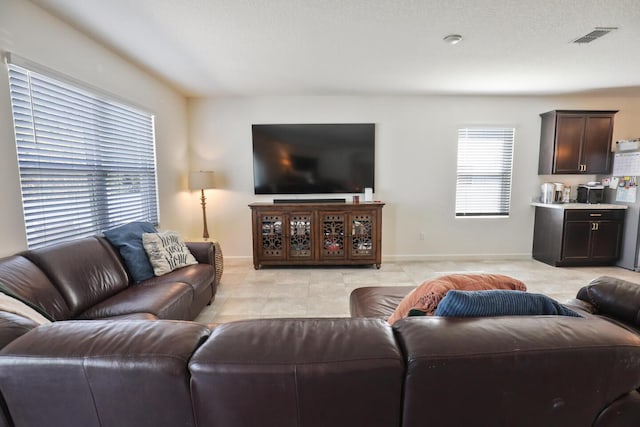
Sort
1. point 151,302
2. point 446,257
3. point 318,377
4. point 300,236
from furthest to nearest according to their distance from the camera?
point 446,257 < point 300,236 < point 151,302 < point 318,377

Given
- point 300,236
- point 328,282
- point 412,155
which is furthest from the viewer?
point 412,155

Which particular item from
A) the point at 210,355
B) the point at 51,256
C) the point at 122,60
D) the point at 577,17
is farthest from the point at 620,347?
the point at 122,60

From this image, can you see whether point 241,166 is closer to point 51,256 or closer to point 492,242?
point 51,256

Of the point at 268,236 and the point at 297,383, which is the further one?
the point at 268,236

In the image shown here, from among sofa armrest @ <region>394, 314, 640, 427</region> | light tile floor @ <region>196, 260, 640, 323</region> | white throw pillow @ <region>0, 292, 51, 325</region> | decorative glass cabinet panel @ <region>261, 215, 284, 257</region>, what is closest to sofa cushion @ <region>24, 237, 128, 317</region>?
white throw pillow @ <region>0, 292, 51, 325</region>

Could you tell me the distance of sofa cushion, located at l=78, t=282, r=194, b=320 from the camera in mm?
1894

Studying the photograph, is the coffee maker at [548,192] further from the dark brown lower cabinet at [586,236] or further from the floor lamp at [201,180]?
the floor lamp at [201,180]

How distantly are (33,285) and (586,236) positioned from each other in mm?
5797

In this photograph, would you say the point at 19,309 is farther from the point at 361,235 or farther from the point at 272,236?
the point at 361,235

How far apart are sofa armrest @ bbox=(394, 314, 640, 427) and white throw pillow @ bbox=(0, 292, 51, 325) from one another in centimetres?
135

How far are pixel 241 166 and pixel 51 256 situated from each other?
2.75 meters

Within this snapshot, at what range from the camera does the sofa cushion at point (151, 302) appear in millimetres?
1894

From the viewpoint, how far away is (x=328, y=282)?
3.63 m

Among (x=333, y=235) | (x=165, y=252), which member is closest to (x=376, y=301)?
(x=165, y=252)
